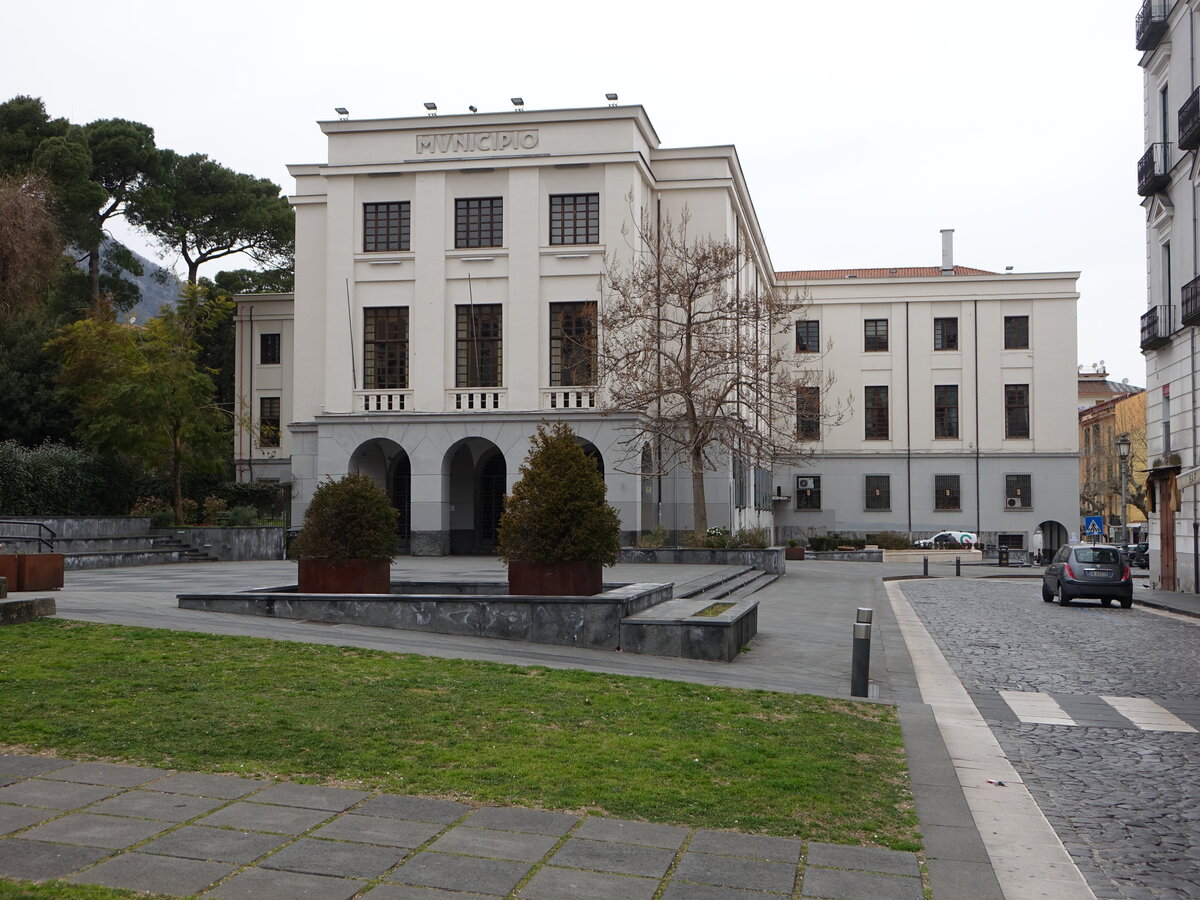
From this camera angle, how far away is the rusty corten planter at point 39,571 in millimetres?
15180

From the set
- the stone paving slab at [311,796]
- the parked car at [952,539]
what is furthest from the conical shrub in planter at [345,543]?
the parked car at [952,539]

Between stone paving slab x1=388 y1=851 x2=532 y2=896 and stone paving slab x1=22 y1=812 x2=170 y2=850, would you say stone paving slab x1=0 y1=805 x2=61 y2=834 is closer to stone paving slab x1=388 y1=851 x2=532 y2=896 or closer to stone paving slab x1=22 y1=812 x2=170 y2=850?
stone paving slab x1=22 y1=812 x2=170 y2=850

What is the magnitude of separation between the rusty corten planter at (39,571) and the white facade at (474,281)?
21773 mm

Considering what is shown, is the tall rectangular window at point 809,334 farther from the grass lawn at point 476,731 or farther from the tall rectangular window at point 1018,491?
the grass lawn at point 476,731

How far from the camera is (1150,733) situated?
982 cm

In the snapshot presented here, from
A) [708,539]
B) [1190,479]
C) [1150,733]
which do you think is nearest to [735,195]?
[708,539]

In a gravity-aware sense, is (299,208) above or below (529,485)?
above

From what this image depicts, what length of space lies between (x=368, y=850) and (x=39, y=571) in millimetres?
12250

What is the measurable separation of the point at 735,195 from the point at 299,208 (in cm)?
1683

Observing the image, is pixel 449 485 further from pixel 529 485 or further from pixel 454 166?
pixel 529 485

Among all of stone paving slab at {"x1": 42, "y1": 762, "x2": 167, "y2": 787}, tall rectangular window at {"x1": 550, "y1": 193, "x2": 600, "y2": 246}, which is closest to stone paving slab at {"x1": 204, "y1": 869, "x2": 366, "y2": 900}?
stone paving slab at {"x1": 42, "y1": 762, "x2": 167, "y2": 787}

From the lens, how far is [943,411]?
60719 millimetres

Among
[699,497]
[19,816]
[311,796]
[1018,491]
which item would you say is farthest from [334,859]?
[1018,491]

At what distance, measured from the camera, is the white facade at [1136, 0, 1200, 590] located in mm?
27875
